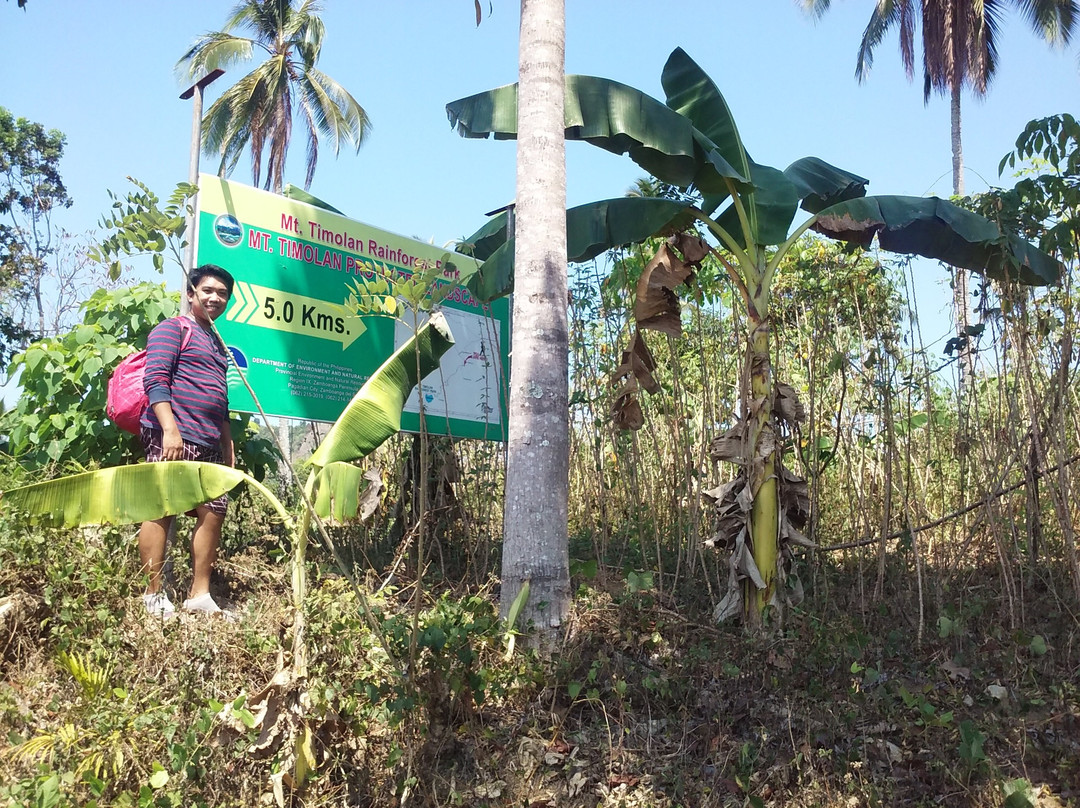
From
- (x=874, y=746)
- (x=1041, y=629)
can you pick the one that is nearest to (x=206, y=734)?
(x=874, y=746)

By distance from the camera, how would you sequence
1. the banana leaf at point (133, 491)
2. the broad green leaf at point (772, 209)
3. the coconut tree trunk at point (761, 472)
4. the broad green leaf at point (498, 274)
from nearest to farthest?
the banana leaf at point (133, 491) < the coconut tree trunk at point (761, 472) < the broad green leaf at point (772, 209) < the broad green leaf at point (498, 274)

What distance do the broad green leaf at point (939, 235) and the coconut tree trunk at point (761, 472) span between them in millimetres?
601

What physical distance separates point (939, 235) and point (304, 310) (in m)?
3.67

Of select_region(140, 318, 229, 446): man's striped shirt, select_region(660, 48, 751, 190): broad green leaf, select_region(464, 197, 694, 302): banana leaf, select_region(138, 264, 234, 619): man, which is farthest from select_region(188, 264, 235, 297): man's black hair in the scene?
select_region(660, 48, 751, 190): broad green leaf

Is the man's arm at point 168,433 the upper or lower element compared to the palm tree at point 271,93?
lower

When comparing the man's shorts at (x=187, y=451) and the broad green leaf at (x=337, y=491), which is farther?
the man's shorts at (x=187, y=451)

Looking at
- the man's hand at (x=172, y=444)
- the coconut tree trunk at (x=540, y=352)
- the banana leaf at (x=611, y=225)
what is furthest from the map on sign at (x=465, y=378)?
the man's hand at (x=172, y=444)

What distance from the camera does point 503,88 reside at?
14.9 ft

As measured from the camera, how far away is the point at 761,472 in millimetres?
4391

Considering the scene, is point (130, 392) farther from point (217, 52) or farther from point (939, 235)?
point (217, 52)

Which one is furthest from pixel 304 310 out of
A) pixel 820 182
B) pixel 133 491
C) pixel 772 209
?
pixel 820 182

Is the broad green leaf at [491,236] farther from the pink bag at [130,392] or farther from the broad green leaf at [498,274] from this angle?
the pink bag at [130,392]

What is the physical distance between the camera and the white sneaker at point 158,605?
3963 mm

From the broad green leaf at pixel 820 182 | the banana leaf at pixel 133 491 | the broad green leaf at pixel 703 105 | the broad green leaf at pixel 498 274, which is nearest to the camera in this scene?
the banana leaf at pixel 133 491
